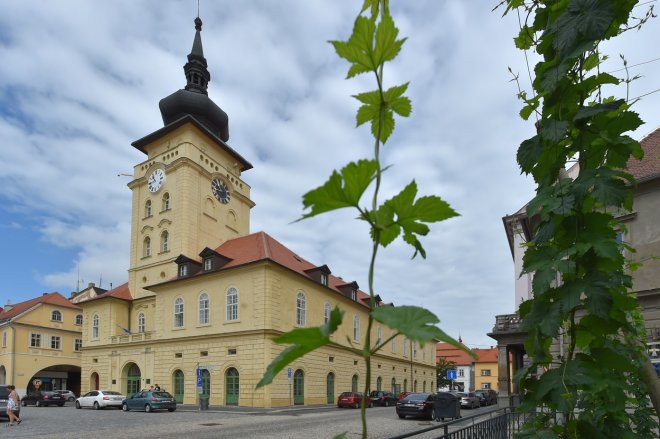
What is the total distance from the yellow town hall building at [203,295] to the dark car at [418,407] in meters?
7.56

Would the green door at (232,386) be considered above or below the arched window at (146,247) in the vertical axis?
below

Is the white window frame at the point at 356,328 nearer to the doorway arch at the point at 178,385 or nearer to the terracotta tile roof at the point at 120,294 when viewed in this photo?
the doorway arch at the point at 178,385

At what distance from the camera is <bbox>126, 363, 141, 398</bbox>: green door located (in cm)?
3891

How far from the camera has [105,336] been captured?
41438mm

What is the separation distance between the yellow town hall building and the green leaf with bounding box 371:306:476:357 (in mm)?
30605

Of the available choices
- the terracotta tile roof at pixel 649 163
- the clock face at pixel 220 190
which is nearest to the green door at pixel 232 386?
the clock face at pixel 220 190

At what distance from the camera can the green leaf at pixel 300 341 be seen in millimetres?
832

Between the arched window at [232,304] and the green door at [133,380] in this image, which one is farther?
the green door at [133,380]

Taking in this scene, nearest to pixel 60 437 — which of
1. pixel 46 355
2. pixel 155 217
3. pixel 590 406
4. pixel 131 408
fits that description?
pixel 131 408

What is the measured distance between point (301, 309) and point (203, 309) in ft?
22.9

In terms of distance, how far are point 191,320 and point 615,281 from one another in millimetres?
36447

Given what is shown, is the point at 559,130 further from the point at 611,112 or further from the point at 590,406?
the point at 590,406

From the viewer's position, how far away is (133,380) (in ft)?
129

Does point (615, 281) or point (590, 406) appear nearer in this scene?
point (615, 281)
